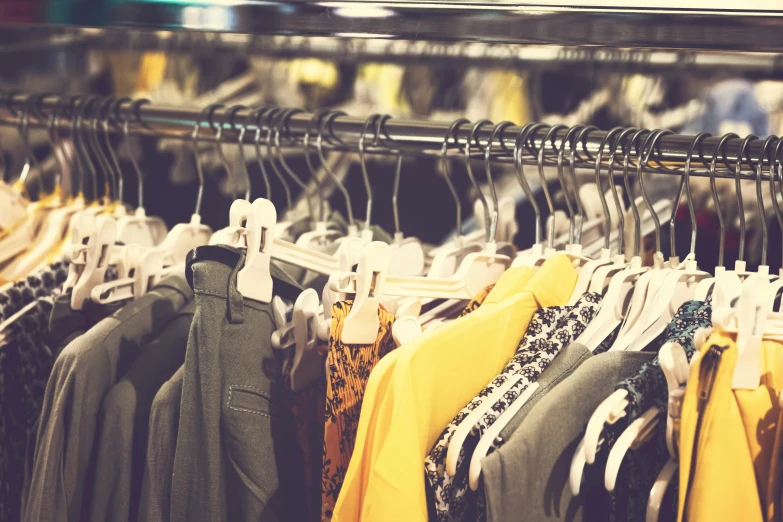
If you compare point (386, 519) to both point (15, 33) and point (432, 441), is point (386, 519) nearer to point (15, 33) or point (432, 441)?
point (432, 441)

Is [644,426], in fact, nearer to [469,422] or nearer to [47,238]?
[469,422]

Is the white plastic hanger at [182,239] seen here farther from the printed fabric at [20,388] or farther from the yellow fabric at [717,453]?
the yellow fabric at [717,453]

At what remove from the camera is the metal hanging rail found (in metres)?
1.01

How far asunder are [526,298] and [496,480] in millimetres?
232

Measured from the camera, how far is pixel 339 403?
2.92 ft

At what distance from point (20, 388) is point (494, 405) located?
66cm

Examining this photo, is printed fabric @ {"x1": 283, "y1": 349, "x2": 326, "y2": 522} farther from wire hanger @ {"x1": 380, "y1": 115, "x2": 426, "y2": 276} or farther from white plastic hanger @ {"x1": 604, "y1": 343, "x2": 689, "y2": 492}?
white plastic hanger @ {"x1": 604, "y1": 343, "x2": 689, "y2": 492}

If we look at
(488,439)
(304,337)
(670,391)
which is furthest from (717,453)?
(304,337)

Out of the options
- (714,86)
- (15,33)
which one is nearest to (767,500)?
(714,86)

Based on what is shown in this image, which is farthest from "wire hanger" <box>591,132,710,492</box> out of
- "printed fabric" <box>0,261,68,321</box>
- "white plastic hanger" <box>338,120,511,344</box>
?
"printed fabric" <box>0,261,68,321</box>

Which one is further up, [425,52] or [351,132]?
[425,52]

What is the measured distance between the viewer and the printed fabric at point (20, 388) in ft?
3.60

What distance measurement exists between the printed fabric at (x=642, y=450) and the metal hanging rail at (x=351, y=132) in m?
0.26

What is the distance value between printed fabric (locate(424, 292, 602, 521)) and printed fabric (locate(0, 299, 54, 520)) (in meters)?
0.58
